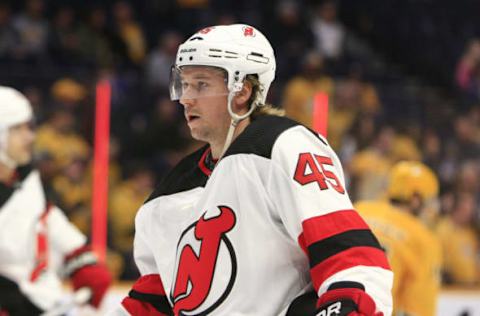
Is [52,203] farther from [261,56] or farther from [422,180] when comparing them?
[261,56]

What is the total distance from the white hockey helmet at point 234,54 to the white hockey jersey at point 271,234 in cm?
13

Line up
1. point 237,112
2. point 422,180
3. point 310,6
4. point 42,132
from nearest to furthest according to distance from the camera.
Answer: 1. point 237,112
2. point 422,180
3. point 42,132
4. point 310,6

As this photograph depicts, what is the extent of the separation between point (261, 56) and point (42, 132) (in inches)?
142

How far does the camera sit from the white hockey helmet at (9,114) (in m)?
3.92

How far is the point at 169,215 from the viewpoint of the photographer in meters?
2.53

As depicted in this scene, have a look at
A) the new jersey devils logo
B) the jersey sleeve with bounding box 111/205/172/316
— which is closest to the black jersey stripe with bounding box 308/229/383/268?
the new jersey devils logo

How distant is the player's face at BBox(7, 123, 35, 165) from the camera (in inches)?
155

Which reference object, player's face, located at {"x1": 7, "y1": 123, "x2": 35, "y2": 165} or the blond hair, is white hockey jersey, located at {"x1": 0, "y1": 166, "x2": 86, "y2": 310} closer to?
player's face, located at {"x1": 7, "y1": 123, "x2": 35, "y2": 165}

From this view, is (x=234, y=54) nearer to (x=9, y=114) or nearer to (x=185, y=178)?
(x=185, y=178)

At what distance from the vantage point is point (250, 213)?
2262mm

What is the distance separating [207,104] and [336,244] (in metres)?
0.46

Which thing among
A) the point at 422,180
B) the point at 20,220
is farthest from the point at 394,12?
the point at 20,220

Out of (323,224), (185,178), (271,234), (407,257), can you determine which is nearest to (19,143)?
(407,257)

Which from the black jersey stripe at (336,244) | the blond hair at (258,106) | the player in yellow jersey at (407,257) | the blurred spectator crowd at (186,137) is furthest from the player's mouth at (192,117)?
the blurred spectator crowd at (186,137)
